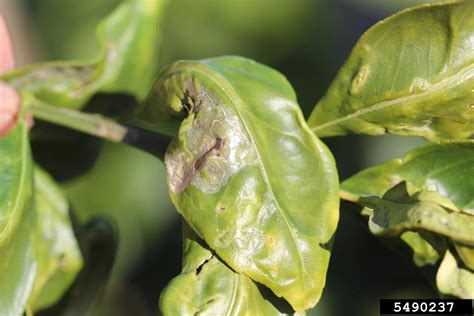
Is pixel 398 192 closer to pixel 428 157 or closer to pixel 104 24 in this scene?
pixel 428 157

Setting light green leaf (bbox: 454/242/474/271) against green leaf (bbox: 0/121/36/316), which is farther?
green leaf (bbox: 0/121/36/316)

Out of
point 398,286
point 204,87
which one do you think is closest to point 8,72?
point 204,87

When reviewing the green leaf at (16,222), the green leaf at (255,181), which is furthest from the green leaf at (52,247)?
the green leaf at (255,181)

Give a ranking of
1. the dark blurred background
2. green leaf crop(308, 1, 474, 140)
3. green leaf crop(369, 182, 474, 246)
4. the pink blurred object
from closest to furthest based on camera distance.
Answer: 1. green leaf crop(369, 182, 474, 246)
2. green leaf crop(308, 1, 474, 140)
3. the pink blurred object
4. the dark blurred background

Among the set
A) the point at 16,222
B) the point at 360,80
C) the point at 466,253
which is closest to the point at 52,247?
the point at 16,222

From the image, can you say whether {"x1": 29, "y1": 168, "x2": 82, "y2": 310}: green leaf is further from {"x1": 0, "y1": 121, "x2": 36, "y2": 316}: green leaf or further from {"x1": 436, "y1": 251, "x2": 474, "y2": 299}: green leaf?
{"x1": 436, "y1": 251, "x2": 474, "y2": 299}: green leaf

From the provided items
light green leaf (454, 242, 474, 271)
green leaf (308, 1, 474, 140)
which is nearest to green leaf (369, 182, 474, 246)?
light green leaf (454, 242, 474, 271)
